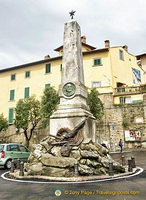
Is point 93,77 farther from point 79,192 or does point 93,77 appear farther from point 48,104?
point 79,192

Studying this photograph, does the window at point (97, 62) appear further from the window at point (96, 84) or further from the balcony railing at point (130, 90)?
the balcony railing at point (130, 90)

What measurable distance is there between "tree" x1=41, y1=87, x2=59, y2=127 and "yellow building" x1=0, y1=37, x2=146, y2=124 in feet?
24.5

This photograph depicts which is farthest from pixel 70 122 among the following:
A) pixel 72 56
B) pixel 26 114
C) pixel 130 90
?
pixel 130 90

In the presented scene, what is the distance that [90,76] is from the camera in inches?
1210

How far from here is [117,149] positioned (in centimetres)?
2467

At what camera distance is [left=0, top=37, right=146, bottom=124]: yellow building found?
28959 mm

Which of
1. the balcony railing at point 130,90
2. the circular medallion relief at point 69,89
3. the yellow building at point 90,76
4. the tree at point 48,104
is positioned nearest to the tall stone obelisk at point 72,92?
the circular medallion relief at point 69,89

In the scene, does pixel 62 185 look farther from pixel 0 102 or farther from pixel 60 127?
pixel 0 102

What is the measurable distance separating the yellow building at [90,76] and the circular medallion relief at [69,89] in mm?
18070

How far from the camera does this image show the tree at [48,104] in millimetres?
23453

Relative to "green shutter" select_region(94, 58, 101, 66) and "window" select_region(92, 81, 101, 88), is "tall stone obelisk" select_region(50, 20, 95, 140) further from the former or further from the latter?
"green shutter" select_region(94, 58, 101, 66)

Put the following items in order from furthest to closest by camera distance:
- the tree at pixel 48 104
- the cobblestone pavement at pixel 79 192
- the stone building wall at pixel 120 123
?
the stone building wall at pixel 120 123 < the tree at pixel 48 104 < the cobblestone pavement at pixel 79 192

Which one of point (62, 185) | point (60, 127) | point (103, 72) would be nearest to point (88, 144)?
point (60, 127)

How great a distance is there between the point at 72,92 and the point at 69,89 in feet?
0.91
